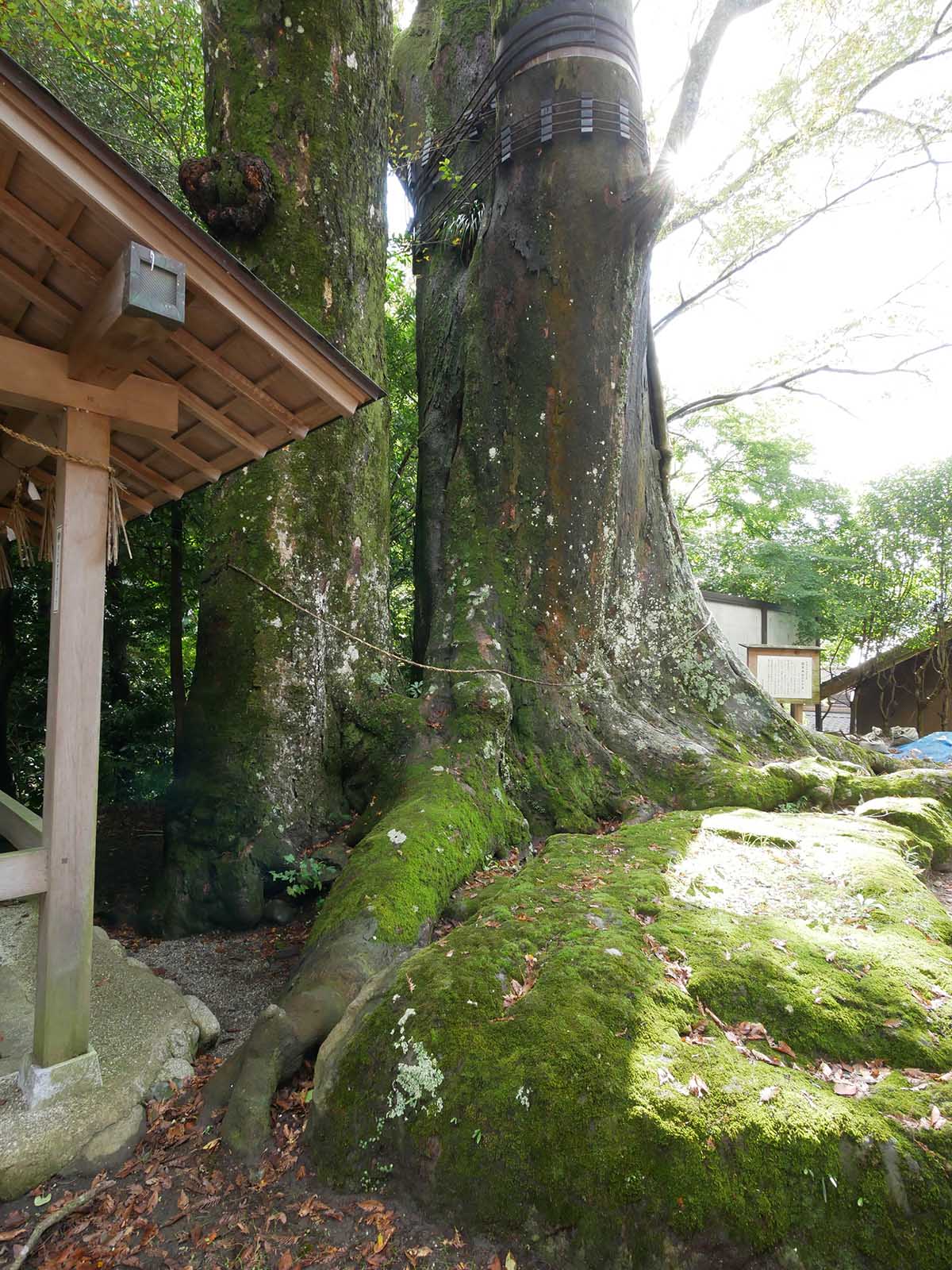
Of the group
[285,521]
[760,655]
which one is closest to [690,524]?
[760,655]

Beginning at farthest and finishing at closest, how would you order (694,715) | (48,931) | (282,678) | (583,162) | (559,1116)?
1. (694,715)
2. (583,162)
3. (282,678)
4. (48,931)
5. (559,1116)

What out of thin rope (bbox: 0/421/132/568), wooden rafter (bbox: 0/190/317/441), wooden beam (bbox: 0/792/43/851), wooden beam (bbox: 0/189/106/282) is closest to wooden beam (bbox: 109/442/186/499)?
thin rope (bbox: 0/421/132/568)

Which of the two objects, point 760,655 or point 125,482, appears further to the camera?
point 760,655

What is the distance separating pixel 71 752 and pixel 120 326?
1.66 metres

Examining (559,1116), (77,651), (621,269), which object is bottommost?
(559,1116)

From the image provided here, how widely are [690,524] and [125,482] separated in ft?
55.0

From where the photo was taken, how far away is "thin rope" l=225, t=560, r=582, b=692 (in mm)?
4770

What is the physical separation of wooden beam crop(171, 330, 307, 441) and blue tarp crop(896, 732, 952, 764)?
960cm

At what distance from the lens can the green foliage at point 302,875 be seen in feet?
14.4

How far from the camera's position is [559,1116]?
209cm

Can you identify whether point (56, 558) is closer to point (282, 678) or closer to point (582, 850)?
point (282, 678)

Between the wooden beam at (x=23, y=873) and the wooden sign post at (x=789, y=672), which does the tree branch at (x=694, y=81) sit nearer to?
the wooden beam at (x=23, y=873)

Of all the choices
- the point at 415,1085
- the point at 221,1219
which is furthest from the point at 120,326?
the point at 221,1219

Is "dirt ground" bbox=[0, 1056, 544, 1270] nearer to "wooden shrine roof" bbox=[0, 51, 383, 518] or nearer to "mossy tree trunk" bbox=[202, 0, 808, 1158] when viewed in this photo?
"mossy tree trunk" bbox=[202, 0, 808, 1158]
